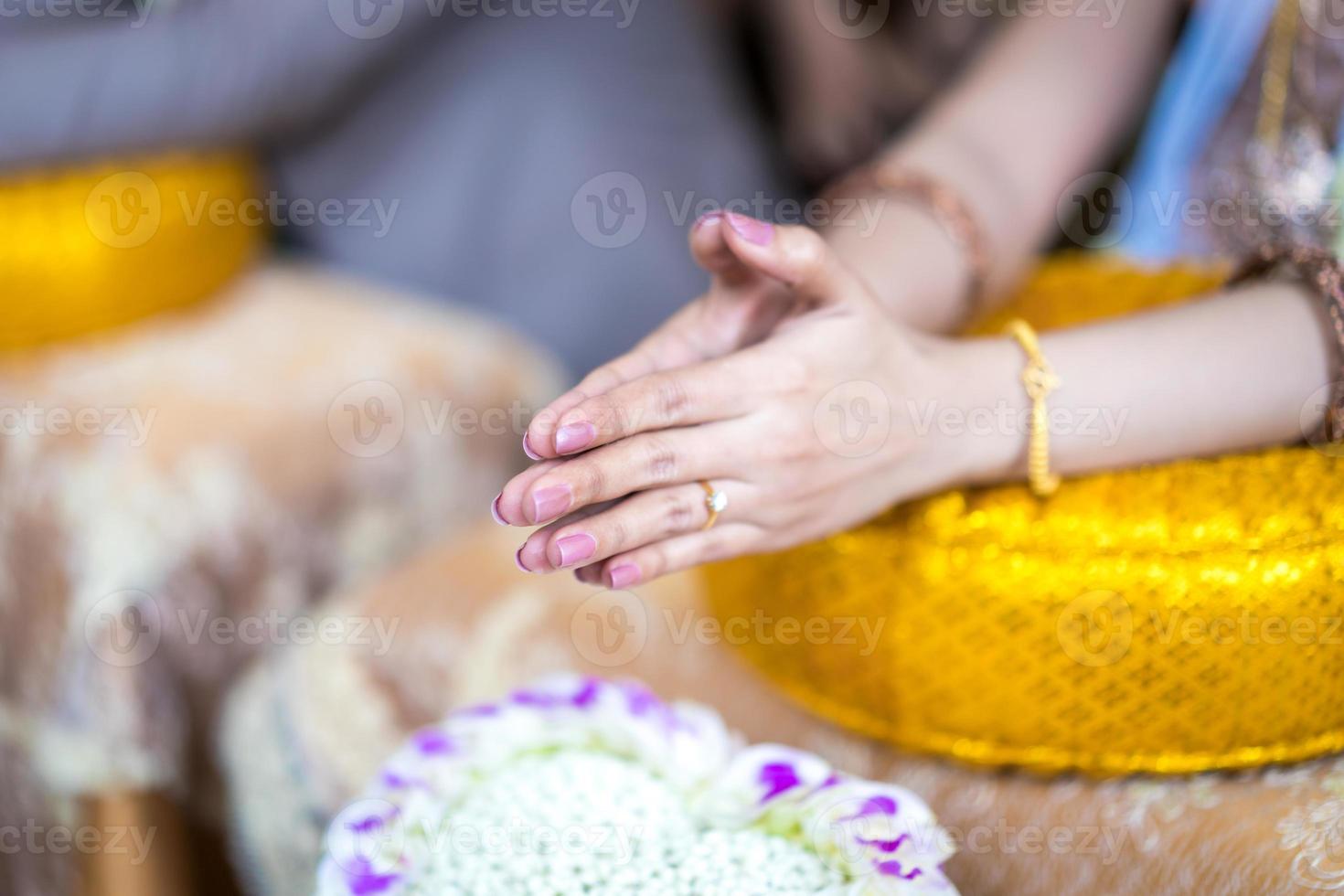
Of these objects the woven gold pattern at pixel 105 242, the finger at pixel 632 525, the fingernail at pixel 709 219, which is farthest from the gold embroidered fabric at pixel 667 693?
the woven gold pattern at pixel 105 242

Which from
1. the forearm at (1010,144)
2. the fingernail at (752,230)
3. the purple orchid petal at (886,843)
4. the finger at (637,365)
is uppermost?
the forearm at (1010,144)

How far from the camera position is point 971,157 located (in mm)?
782

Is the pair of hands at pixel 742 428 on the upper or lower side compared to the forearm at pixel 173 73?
lower

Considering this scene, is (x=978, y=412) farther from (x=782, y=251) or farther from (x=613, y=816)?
(x=613, y=816)

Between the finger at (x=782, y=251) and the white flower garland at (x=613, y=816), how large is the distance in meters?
0.21

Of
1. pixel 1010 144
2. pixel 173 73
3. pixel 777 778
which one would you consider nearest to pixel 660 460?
pixel 777 778

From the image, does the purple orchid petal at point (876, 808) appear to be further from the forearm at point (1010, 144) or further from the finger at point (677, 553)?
the forearm at point (1010, 144)

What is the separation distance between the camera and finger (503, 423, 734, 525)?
44 centimetres

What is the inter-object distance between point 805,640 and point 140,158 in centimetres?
80

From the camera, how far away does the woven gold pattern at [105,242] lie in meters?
0.94

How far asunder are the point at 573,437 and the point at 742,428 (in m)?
0.09

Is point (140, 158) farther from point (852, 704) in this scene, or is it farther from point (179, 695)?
point (852, 704)

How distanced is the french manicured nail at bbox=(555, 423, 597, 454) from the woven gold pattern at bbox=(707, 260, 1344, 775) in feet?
0.57

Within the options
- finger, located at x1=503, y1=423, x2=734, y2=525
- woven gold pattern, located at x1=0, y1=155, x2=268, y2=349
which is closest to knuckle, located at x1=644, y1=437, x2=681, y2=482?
finger, located at x1=503, y1=423, x2=734, y2=525
